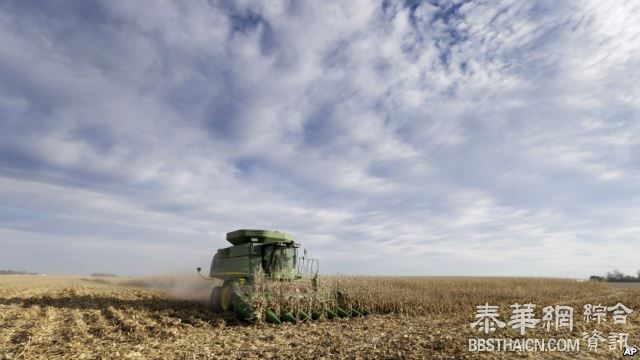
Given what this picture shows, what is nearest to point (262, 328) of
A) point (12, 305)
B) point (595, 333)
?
point (595, 333)

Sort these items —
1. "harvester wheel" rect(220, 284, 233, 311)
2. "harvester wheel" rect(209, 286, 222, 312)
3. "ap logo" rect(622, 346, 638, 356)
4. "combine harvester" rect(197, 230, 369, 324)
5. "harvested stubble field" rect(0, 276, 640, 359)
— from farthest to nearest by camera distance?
"harvester wheel" rect(209, 286, 222, 312) < "harvester wheel" rect(220, 284, 233, 311) < "combine harvester" rect(197, 230, 369, 324) < "harvested stubble field" rect(0, 276, 640, 359) < "ap logo" rect(622, 346, 638, 356)

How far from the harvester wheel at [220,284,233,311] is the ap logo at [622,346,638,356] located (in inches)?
522

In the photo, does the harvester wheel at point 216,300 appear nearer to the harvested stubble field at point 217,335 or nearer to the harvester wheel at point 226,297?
the harvester wheel at point 226,297

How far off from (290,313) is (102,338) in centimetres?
640

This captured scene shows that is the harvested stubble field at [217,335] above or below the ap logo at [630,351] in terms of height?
below

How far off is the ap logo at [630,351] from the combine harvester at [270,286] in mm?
9741

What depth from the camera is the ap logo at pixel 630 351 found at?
347 inches

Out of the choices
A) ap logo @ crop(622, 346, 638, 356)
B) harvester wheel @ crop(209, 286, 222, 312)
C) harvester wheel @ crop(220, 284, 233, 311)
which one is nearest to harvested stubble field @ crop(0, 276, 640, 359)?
ap logo @ crop(622, 346, 638, 356)

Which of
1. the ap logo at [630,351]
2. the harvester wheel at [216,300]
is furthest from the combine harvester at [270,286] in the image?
the ap logo at [630,351]

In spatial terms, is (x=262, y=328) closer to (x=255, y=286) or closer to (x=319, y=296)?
(x=255, y=286)

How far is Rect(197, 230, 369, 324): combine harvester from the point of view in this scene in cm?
1523

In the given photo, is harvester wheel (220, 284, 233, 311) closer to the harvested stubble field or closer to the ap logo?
the harvested stubble field

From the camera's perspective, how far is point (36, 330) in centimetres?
1206

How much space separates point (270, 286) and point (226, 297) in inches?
121
